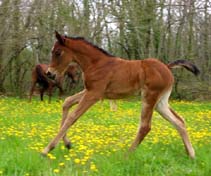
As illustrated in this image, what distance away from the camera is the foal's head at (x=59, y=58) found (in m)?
7.41

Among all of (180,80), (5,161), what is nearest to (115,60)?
(5,161)

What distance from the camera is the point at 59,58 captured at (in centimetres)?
744

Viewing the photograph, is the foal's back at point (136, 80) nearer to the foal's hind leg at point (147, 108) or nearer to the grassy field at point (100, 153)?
the foal's hind leg at point (147, 108)

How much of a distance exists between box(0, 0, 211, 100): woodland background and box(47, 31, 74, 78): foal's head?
13.4m

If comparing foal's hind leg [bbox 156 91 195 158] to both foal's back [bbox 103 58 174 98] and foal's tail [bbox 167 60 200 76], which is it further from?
foal's tail [bbox 167 60 200 76]

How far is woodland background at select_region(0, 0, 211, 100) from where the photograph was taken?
70.6ft

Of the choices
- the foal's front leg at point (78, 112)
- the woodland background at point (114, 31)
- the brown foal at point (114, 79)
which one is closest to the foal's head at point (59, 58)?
the brown foal at point (114, 79)

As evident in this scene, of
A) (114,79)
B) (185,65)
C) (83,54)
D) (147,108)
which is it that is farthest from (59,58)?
(185,65)

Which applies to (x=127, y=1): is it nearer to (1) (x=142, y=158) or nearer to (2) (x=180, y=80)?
(2) (x=180, y=80)

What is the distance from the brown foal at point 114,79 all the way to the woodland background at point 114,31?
13428 mm

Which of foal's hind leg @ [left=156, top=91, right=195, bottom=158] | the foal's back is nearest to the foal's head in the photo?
the foal's back

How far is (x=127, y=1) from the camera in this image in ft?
73.7

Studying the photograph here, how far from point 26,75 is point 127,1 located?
664cm

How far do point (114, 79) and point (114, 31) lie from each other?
1630cm
